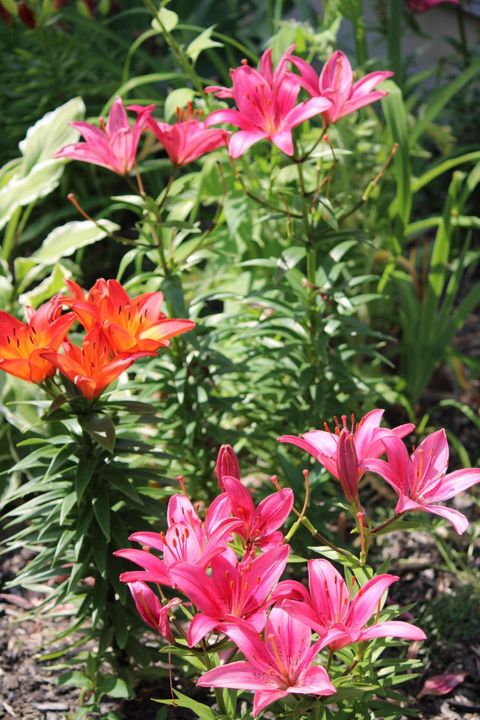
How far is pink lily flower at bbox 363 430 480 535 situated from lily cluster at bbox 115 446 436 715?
0.12 meters

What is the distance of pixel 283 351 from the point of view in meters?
1.91

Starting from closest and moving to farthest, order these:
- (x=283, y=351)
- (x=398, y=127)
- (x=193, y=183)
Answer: (x=283, y=351), (x=398, y=127), (x=193, y=183)

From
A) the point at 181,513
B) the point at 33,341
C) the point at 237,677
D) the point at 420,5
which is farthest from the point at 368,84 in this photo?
the point at 420,5

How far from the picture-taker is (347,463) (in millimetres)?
1198

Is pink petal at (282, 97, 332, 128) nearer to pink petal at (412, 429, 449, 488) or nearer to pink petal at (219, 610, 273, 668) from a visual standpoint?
Answer: pink petal at (412, 429, 449, 488)

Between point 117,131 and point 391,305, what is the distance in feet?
4.42

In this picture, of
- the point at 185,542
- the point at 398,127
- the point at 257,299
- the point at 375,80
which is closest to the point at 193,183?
the point at 398,127

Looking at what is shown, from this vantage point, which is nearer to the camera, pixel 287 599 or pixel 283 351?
pixel 287 599

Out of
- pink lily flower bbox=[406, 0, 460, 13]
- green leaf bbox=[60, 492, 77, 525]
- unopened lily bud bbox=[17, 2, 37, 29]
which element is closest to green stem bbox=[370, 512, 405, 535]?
green leaf bbox=[60, 492, 77, 525]

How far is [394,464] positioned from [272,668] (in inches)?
12.2

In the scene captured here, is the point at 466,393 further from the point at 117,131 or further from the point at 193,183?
the point at 117,131

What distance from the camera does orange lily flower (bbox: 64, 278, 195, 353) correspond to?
1.38 metres

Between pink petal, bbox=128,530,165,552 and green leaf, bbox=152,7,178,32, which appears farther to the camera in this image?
green leaf, bbox=152,7,178,32

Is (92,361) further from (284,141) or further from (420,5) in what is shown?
(420,5)
